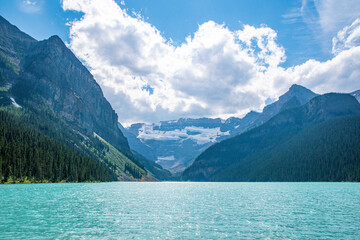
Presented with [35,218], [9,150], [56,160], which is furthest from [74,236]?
[56,160]

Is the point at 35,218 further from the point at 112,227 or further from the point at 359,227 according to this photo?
the point at 359,227

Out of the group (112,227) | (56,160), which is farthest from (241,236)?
(56,160)

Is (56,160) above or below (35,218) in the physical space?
above

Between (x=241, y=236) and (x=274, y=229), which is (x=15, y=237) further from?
(x=274, y=229)

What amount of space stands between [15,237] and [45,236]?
2.62 meters

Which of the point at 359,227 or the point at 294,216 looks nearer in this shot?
the point at 359,227

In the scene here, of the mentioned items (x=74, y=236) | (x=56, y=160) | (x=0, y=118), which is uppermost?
(x=0, y=118)

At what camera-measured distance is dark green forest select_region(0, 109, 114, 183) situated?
131 m

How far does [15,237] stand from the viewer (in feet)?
91.7

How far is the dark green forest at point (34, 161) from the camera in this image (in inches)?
5148

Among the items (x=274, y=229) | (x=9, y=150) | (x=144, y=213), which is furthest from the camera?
(x=9, y=150)

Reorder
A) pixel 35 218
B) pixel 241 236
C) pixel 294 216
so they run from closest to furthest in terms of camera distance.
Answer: pixel 241 236, pixel 35 218, pixel 294 216

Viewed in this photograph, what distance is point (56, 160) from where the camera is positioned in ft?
529

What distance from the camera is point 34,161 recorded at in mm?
144375
